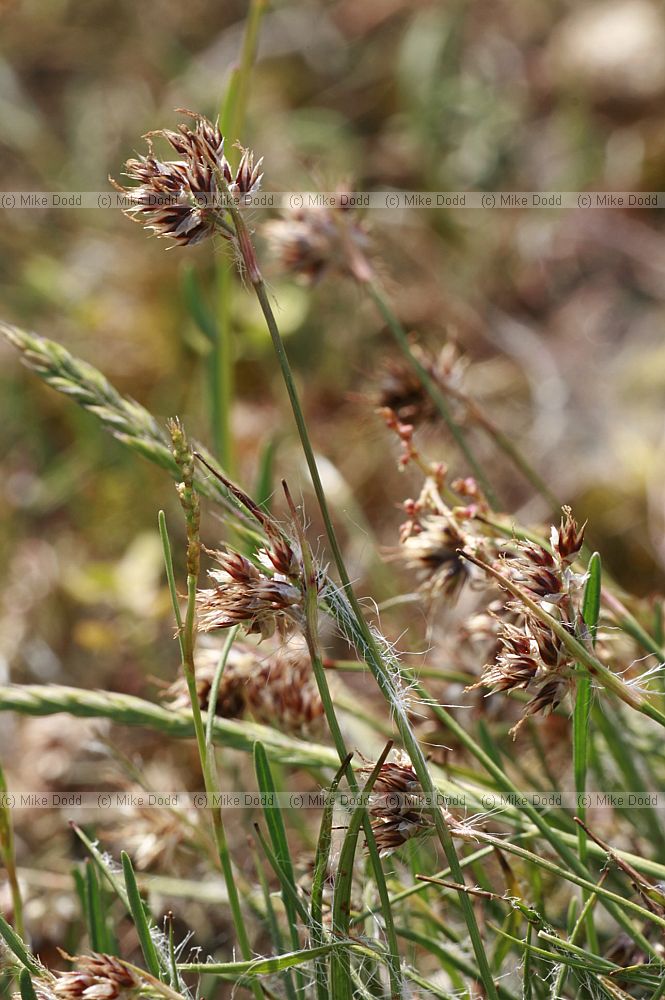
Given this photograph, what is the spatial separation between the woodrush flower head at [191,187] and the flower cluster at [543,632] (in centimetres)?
24

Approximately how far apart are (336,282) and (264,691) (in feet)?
4.02

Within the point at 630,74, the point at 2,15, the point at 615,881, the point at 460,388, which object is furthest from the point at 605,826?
the point at 2,15

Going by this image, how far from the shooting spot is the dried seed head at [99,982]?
0.50m

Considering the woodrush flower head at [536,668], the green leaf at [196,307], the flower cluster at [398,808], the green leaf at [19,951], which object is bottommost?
the green leaf at [19,951]

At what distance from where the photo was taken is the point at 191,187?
0.52m

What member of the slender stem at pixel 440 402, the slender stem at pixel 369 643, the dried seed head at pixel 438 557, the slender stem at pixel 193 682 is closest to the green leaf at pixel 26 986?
the slender stem at pixel 193 682

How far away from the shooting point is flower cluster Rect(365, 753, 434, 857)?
0.54 meters

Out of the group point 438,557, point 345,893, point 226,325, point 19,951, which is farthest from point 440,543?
point 226,325

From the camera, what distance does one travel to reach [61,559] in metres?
1.63

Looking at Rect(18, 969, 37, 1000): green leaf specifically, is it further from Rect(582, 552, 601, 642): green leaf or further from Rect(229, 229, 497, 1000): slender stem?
Rect(582, 552, 601, 642): green leaf

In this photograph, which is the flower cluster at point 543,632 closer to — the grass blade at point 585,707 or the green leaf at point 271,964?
the grass blade at point 585,707

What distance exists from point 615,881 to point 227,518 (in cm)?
38

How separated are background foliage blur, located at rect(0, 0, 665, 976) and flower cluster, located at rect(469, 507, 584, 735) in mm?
729

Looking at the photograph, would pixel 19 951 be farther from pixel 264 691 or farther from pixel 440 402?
pixel 440 402
